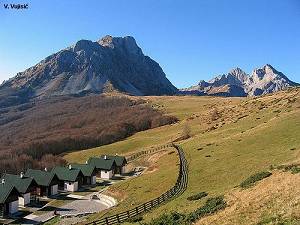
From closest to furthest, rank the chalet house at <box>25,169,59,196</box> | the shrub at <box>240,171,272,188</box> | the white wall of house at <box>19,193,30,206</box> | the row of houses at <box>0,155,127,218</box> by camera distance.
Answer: the shrub at <box>240,171,272,188</box>, the row of houses at <box>0,155,127,218</box>, the white wall of house at <box>19,193,30,206</box>, the chalet house at <box>25,169,59,196</box>

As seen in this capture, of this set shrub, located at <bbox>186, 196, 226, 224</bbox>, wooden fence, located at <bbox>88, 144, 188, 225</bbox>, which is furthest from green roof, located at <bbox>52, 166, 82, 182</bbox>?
shrub, located at <bbox>186, 196, 226, 224</bbox>

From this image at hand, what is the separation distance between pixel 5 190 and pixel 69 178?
67.9ft

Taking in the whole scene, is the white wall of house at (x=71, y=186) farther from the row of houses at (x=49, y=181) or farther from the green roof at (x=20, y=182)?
the green roof at (x=20, y=182)

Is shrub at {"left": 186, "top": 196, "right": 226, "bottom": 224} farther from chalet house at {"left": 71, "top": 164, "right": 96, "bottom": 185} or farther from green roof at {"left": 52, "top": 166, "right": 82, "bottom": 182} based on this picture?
chalet house at {"left": 71, "top": 164, "right": 96, "bottom": 185}

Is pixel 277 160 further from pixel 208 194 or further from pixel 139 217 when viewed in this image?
pixel 139 217

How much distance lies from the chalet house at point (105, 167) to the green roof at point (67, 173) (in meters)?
9.83

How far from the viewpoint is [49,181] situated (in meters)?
91.8

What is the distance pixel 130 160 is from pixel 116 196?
47891 mm

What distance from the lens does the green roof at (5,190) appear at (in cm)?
7488

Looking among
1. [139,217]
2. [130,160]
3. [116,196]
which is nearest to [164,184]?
[116,196]

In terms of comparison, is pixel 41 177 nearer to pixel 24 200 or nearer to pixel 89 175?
pixel 24 200

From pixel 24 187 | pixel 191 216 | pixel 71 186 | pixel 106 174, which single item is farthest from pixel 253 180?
pixel 106 174

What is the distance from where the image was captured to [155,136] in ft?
560

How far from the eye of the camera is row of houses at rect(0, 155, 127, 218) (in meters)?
77.1
